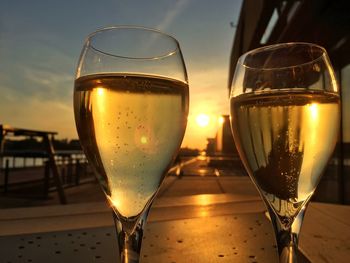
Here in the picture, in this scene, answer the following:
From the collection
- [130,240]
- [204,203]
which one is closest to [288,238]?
[130,240]

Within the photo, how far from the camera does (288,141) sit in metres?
0.65

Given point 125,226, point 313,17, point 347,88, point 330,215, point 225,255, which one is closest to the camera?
point 125,226

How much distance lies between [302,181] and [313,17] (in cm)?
347

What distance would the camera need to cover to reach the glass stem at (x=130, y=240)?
57 centimetres

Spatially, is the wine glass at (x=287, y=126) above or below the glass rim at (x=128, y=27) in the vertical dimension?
below

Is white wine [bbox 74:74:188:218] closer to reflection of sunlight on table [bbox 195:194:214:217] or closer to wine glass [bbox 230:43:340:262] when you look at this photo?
wine glass [bbox 230:43:340:262]

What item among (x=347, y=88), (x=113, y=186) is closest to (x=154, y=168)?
(x=113, y=186)

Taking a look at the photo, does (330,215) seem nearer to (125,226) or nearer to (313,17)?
(125,226)

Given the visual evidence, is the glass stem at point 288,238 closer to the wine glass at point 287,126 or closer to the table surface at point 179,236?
the wine glass at point 287,126

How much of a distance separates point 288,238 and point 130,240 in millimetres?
285

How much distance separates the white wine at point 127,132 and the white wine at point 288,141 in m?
0.17

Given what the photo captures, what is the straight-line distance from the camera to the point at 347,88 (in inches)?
210

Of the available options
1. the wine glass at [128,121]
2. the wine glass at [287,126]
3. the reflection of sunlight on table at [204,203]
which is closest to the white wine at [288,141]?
the wine glass at [287,126]

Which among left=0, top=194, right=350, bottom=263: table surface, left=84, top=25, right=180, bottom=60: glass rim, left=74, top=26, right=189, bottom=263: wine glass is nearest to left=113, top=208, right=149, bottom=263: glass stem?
left=74, top=26, right=189, bottom=263: wine glass
